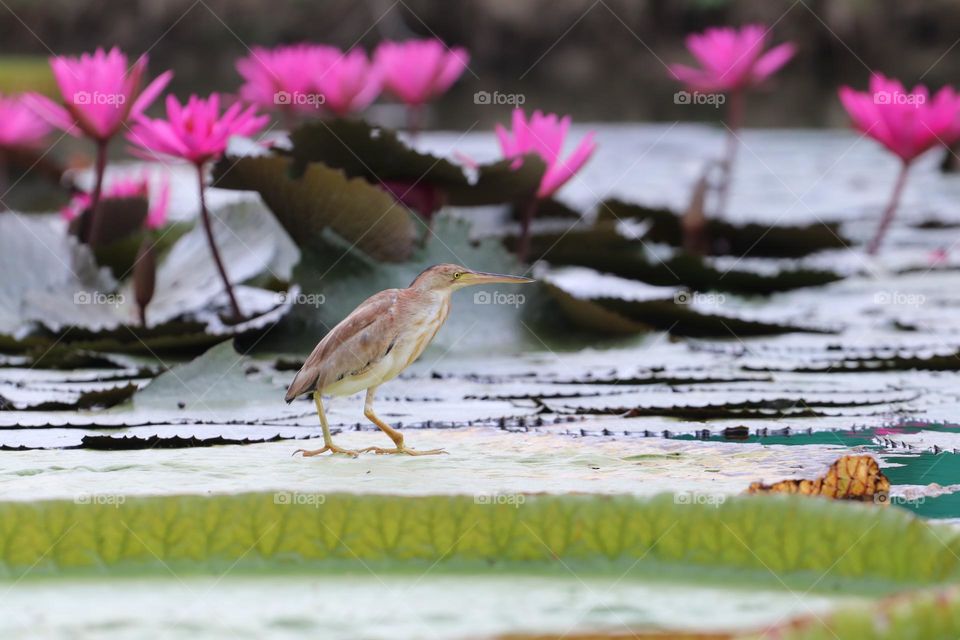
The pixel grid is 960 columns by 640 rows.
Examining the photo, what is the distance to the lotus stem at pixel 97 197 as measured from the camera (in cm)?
325

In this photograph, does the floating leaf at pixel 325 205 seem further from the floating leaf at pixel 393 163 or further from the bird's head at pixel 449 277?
the bird's head at pixel 449 277

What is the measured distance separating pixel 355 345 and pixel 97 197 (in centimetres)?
175

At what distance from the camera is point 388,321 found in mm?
1984

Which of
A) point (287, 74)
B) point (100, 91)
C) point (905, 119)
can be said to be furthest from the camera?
point (905, 119)

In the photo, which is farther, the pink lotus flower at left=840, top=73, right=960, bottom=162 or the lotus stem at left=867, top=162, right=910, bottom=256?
the lotus stem at left=867, top=162, right=910, bottom=256

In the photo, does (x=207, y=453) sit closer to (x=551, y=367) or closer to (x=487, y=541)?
(x=487, y=541)

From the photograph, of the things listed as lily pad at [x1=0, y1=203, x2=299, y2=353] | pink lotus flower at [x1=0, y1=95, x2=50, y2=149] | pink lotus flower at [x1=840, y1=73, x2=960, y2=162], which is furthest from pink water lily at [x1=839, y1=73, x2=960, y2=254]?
pink lotus flower at [x1=0, y1=95, x2=50, y2=149]

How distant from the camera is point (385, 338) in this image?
1972 mm

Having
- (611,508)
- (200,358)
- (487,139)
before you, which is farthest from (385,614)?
(487,139)

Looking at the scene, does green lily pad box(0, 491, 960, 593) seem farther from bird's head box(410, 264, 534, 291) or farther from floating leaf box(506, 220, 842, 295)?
floating leaf box(506, 220, 842, 295)

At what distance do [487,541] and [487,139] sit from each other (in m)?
9.35

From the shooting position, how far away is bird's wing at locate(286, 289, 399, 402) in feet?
6.48

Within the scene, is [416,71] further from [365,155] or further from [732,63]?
[365,155]

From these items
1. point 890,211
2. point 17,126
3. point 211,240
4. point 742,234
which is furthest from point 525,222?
point 17,126
